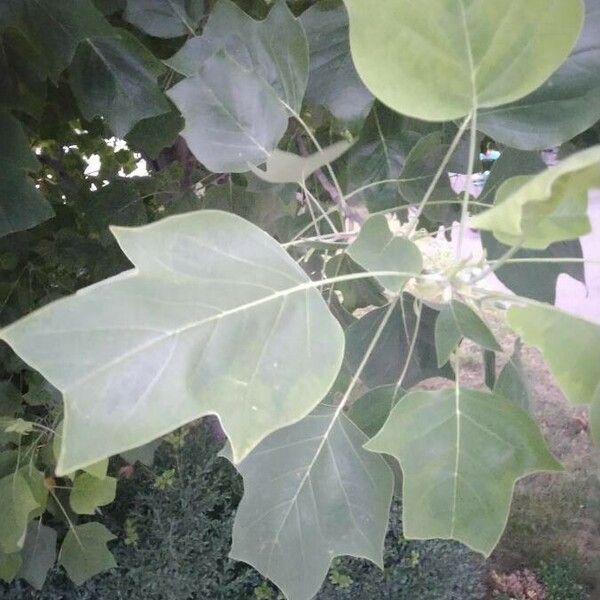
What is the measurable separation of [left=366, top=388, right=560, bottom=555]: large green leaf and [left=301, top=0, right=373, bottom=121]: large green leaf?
30 centimetres

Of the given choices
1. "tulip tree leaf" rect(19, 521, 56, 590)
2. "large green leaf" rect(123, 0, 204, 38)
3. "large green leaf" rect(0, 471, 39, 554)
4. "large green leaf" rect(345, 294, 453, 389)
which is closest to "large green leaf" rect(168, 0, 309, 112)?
"large green leaf" rect(123, 0, 204, 38)

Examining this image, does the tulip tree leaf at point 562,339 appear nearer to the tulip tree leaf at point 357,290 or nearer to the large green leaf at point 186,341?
the large green leaf at point 186,341

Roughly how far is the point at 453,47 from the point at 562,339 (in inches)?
7.2

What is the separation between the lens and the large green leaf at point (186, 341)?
1.05 feet

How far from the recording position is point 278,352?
370 mm

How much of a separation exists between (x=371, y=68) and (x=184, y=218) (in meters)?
0.14

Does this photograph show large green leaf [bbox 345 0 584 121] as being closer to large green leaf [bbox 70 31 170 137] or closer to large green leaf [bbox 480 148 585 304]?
large green leaf [bbox 480 148 585 304]

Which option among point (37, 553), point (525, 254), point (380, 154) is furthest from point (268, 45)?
point (37, 553)

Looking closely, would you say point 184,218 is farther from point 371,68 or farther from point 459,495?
point 459,495

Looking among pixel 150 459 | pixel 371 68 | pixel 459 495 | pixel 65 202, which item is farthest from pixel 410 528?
pixel 65 202

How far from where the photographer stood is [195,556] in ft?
5.29

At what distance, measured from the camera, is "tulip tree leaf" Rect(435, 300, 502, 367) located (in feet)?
1.50

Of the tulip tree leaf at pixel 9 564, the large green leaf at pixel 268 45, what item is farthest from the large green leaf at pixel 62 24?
the tulip tree leaf at pixel 9 564

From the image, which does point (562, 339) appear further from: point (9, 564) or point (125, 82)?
point (9, 564)
